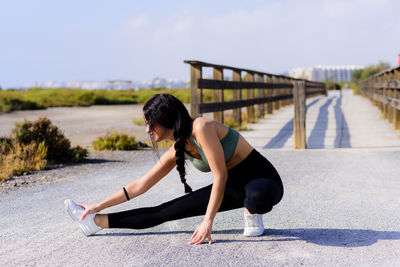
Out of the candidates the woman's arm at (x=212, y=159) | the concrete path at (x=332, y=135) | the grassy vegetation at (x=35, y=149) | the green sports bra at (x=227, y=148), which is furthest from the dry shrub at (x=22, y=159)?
the woman's arm at (x=212, y=159)

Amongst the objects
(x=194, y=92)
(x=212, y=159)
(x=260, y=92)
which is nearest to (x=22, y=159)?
(x=194, y=92)

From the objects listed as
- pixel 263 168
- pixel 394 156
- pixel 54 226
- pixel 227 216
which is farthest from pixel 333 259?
pixel 394 156

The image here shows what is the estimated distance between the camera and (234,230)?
3.73 m

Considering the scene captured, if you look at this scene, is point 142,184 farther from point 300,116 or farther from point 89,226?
point 300,116

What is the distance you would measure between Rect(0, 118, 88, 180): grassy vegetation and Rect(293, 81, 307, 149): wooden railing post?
3.21 m

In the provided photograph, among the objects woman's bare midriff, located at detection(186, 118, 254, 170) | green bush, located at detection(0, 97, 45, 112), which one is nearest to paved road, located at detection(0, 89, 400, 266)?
woman's bare midriff, located at detection(186, 118, 254, 170)

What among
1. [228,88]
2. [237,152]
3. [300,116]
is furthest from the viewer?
[228,88]

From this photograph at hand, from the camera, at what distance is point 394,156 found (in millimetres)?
7004

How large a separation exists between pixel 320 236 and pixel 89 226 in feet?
5.30

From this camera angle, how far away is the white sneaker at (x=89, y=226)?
365cm

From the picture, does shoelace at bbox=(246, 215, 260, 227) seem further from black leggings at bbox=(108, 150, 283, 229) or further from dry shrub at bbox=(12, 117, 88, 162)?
dry shrub at bbox=(12, 117, 88, 162)

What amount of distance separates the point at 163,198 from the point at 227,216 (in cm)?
92

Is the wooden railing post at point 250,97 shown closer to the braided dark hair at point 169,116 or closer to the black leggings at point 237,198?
the black leggings at point 237,198

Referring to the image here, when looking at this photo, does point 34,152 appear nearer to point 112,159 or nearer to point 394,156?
point 112,159
